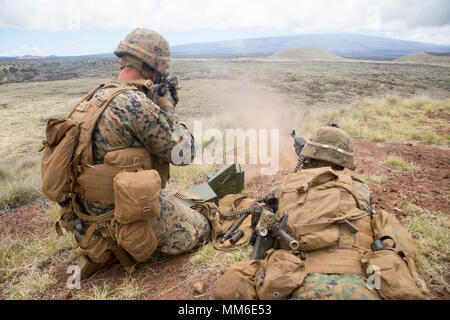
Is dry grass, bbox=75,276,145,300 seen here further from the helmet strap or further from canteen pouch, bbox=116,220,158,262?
the helmet strap

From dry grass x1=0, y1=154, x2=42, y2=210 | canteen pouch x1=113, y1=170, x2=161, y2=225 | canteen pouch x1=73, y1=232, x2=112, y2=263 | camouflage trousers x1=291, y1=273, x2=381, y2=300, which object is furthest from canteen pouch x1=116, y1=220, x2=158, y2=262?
dry grass x1=0, y1=154, x2=42, y2=210

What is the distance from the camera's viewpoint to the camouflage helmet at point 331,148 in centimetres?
281

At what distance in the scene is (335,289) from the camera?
5.73 feet

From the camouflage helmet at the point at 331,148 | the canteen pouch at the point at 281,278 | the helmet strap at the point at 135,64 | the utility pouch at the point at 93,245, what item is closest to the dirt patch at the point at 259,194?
the utility pouch at the point at 93,245

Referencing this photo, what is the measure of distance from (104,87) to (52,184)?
1.00 m

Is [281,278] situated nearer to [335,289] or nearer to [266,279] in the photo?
[266,279]

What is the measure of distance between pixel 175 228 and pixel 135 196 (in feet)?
2.35

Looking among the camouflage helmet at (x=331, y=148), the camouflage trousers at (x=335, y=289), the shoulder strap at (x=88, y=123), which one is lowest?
the camouflage trousers at (x=335, y=289)

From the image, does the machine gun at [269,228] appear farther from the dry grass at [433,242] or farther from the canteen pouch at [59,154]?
the canteen pouch at [59,154]

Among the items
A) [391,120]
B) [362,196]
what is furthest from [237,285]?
[391,120]

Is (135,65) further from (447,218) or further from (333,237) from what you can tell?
(447,218)

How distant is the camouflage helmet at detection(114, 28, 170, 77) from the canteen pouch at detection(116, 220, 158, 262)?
5.15ft

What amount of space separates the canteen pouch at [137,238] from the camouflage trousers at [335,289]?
1347 millimetres

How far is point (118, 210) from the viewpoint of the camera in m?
2.38
